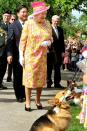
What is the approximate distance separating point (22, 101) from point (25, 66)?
1.38 m

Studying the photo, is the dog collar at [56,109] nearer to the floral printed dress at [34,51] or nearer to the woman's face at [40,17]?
the floral printed dress at [34,51]

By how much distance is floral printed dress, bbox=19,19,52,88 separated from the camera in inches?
342

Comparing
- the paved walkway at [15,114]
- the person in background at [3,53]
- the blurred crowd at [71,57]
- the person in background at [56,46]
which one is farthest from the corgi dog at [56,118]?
the blurred crowd at [71,57]

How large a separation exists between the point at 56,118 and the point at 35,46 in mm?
2311

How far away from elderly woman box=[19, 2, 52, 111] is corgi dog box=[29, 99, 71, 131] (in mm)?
2061

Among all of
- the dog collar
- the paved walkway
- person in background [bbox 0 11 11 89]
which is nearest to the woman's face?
the paved walkway

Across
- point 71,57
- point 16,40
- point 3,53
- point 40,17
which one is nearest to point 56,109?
point 40,17

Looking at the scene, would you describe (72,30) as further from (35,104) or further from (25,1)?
(35,104)

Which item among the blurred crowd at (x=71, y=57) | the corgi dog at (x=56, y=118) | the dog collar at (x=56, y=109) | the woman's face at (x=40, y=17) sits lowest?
the blurred crowd at (x=71, y=57)

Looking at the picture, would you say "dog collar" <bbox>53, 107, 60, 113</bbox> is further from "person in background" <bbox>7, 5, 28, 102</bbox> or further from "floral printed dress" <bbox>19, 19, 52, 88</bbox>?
"person in background" <bbox>7, 5, 28, 102</bbox>

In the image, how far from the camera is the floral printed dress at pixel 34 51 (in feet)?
28.5

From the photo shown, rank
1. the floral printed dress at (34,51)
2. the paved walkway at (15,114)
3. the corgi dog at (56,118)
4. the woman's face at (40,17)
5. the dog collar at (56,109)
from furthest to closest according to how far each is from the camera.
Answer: the floral printed dress at (34,51) < the woman's face at (40,17) < the paved walkway at (15,114) < the dog collar at (56,109) < the corgi dog at (56,118)

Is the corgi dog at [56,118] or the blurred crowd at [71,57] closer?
the corgi dog at [56,118]

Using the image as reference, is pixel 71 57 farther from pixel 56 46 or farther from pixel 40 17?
pixel 40 17
